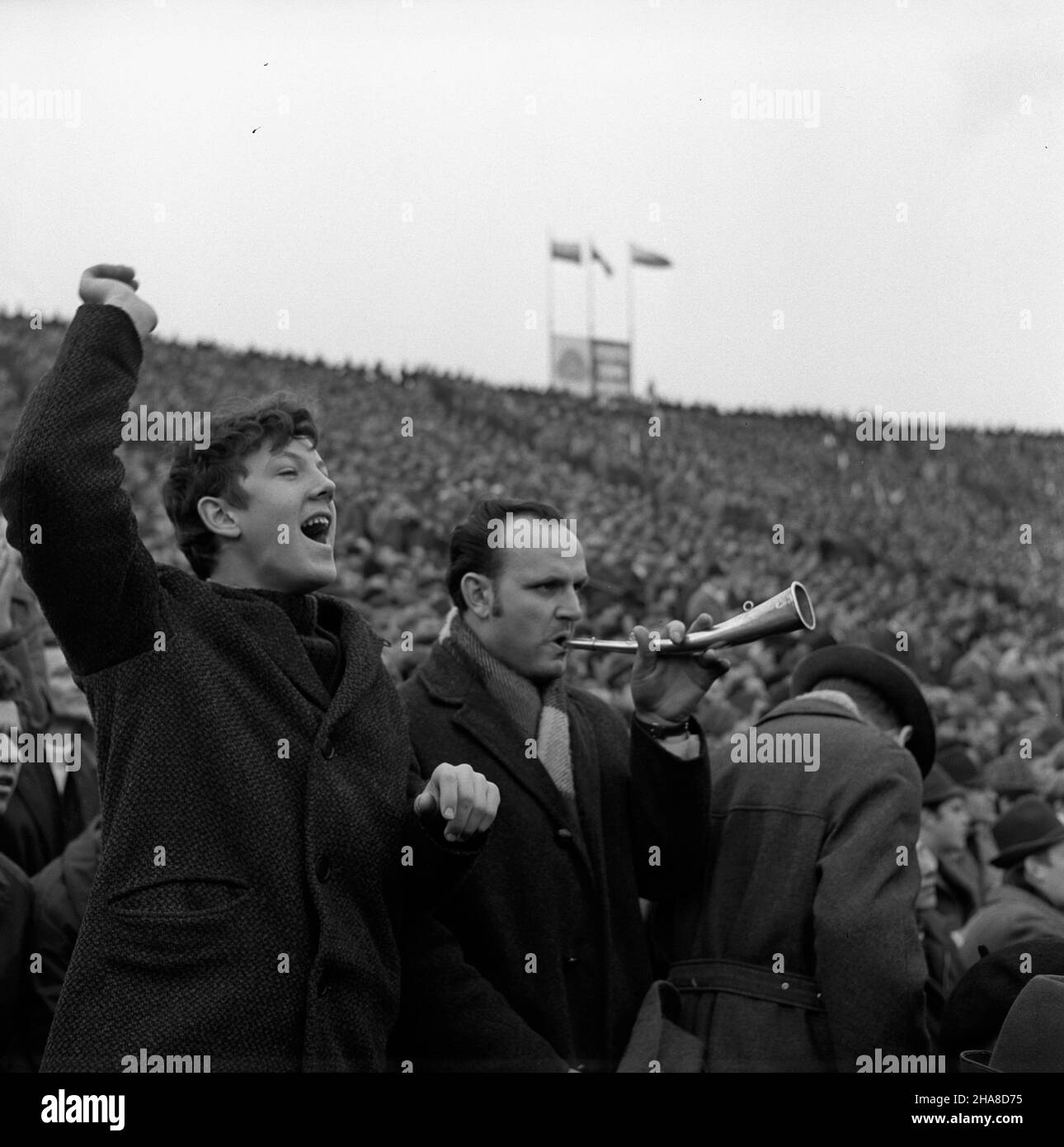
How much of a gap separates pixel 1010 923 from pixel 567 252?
9644mm

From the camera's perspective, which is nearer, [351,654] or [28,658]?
[351,654]

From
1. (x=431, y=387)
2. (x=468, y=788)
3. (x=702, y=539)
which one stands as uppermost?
(x=431, y=387)

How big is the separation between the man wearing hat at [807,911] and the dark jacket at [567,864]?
4.0 inches

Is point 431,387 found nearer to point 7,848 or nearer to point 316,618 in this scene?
point 7,848

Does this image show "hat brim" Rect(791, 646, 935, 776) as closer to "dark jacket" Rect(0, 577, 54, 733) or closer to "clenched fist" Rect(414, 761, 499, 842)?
"clenched fist" Rect(414, 761, 499, 842)

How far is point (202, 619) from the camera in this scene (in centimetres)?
241

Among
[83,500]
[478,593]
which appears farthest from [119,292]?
[478,593]

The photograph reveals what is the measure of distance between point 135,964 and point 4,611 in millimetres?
1897

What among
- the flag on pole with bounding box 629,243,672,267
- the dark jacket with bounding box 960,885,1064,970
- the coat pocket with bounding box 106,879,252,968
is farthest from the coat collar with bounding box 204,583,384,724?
the flag on pole with bounding box 629,243,672,267

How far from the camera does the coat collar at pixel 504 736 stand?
2875 mm

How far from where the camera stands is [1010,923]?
4027mm
